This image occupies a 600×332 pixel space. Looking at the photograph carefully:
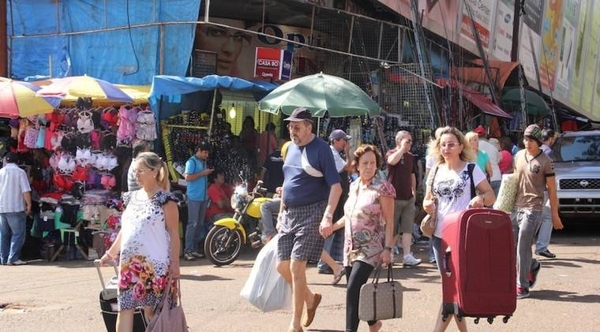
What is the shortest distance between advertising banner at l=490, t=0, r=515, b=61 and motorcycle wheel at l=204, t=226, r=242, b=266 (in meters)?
17.1

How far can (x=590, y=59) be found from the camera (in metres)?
39.6

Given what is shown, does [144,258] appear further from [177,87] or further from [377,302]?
[177,87]

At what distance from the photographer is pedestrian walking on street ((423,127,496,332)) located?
6207mm

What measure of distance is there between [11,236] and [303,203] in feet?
22.6

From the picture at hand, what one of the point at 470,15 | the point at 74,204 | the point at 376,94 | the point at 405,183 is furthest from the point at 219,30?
the point at 470,15

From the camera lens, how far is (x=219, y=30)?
1598cm

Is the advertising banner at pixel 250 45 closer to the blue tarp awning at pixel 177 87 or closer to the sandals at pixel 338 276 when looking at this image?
the blue tarp awning at pixel 177 87

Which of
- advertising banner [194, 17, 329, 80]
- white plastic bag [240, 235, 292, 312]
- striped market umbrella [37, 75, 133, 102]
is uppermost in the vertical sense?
advertising banner [194, 17, 329, 80]

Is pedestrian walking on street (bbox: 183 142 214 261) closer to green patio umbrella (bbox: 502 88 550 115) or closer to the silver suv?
the silver suv

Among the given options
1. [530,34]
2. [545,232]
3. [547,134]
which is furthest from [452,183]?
[530,34]

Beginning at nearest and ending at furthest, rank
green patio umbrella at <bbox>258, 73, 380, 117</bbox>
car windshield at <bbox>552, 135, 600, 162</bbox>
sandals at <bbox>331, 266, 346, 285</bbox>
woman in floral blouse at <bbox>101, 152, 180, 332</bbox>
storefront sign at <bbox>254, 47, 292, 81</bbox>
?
woman in floral blouse at <bbox>101, 152, 180, 332</bbox>
sandals at <bbox>331, 266, 346, 285</bbox>
green patio umbrella at <bbox>258, 73, 380, 117</bbox>
storefront sign at <bbox>254, 47, 292, 81</bbox>
car windshield at <bbox>552, 135, 600, 162</bbox>

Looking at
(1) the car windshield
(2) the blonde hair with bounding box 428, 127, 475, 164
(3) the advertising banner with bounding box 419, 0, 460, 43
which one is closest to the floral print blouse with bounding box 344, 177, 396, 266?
(2) the blonde hair with bounding box 428, 127, 475, 164

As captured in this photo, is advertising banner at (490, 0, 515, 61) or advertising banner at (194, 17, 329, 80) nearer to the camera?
advertising banner at (194, 17, 329, 80)

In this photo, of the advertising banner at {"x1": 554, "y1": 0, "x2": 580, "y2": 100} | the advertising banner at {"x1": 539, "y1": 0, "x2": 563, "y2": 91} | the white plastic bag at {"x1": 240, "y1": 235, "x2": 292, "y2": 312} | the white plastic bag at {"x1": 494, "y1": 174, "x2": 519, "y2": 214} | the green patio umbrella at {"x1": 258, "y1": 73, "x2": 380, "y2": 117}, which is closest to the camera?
the white plastic bag at {"x1": 240, "y1": 235, "x2": 292, "y2": 312}
